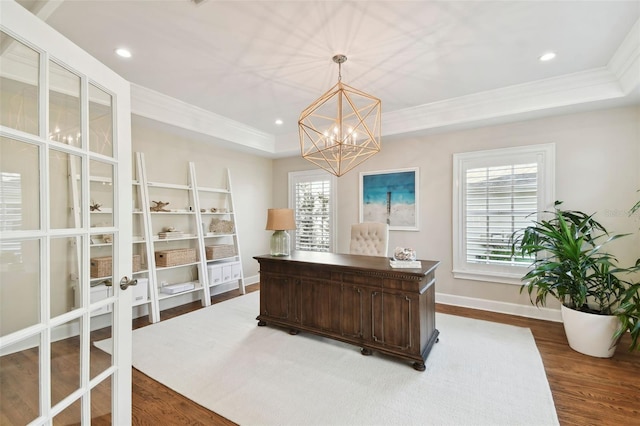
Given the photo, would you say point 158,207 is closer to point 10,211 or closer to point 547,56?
point 10,211

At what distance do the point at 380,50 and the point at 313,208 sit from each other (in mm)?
3294

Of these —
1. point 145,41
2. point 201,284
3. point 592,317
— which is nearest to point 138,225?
point 201,284

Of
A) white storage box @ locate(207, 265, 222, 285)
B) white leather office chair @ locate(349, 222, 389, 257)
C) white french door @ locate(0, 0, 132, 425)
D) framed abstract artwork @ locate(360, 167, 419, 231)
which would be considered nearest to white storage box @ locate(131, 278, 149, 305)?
white storage box @ locate(207, 265, 222, 285)

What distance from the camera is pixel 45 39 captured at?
1226mm

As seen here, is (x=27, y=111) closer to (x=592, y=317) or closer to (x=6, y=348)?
(x=6, y=348)

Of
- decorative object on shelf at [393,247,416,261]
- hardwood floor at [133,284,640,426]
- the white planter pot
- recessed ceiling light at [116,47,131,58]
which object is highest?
recessed ceiling light at [116,47,131,58]

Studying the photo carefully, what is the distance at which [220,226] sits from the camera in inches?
190

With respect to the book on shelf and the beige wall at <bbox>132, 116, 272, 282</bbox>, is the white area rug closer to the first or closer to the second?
the book on shelf

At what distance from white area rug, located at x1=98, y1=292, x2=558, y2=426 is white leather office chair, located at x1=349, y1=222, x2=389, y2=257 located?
45.0 inches

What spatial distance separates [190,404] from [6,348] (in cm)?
132

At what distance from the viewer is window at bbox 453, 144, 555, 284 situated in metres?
3.65

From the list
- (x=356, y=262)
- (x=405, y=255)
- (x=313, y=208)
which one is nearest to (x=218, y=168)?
(x=313, y=208)

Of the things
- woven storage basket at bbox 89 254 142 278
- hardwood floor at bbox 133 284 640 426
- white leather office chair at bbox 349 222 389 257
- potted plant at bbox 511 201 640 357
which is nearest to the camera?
woven storage basket at bbox 89 254 142 278

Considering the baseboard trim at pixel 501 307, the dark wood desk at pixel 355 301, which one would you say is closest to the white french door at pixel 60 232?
the dark wood desk at pixel 355 301
